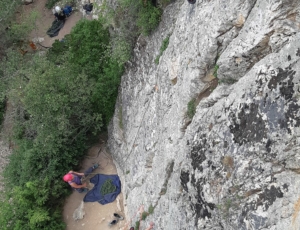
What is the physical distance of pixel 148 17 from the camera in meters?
11.0

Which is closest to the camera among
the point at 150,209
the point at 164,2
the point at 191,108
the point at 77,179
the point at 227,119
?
the point at 227,119

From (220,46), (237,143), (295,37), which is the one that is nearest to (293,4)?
(295,37)

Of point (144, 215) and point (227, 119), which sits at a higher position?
point (227, 119)

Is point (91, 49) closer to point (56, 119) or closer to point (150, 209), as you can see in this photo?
point (56, 119)

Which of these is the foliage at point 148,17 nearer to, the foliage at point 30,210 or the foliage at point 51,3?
the foliage at point 30,210

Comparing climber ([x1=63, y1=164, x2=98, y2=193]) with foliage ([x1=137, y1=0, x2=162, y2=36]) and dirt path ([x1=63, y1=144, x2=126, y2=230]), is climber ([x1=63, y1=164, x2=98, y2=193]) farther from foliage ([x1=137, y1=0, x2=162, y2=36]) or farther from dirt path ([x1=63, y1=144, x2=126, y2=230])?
foliage ([x1=137, y1=0, x2=162, y2=36])

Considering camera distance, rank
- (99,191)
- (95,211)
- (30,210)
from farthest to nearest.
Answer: (99,191) → (95,211) → (30,210)

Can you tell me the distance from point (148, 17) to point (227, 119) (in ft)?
19.8

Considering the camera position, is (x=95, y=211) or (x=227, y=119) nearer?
(x=227, y=119)

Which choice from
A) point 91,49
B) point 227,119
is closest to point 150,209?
point 227,119

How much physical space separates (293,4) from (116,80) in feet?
30.2

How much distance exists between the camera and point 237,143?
630 cm

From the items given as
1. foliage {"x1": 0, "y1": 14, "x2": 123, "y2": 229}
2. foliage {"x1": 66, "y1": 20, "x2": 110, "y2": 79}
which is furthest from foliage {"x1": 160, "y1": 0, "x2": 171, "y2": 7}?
foliage {"x1": 66, "y1": 20, "x2": 110, "y2": 79}

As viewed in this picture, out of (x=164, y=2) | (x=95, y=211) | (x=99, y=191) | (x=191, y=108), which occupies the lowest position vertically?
(x=95, y=211)
